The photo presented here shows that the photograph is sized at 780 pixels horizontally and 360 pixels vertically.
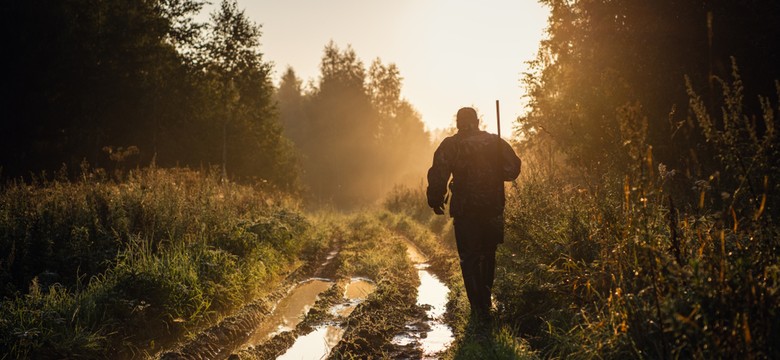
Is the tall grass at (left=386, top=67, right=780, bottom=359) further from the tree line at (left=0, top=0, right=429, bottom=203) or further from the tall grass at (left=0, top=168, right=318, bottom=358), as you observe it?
the tree line at (left=0, top=0, right=429, bottom=203)

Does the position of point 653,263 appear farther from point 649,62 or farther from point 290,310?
point 649,62

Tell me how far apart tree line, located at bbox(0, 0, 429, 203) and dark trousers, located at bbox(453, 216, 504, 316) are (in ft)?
28.9

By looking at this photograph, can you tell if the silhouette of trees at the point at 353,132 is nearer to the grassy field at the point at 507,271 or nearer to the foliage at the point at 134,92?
the foliage at the point at 134,92

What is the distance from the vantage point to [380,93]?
64062mm

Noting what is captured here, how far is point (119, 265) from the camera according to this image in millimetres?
7059

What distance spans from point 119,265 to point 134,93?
2305cm

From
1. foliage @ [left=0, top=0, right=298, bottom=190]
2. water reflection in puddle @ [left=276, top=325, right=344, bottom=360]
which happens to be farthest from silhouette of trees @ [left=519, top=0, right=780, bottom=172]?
foliage @ [left=0, top=0, right=298, bottom=190]

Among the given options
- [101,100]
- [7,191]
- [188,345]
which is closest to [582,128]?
[188,345]

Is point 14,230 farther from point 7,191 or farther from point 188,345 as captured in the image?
point 188,345

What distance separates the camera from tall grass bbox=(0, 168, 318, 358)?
5.64 m

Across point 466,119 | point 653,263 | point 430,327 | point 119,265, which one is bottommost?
point 430,327

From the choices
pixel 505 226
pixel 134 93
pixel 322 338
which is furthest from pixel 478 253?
pixel 134 93

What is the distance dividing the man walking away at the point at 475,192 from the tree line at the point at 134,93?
8521 millimetres

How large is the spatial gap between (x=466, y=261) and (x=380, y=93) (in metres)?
58.7
